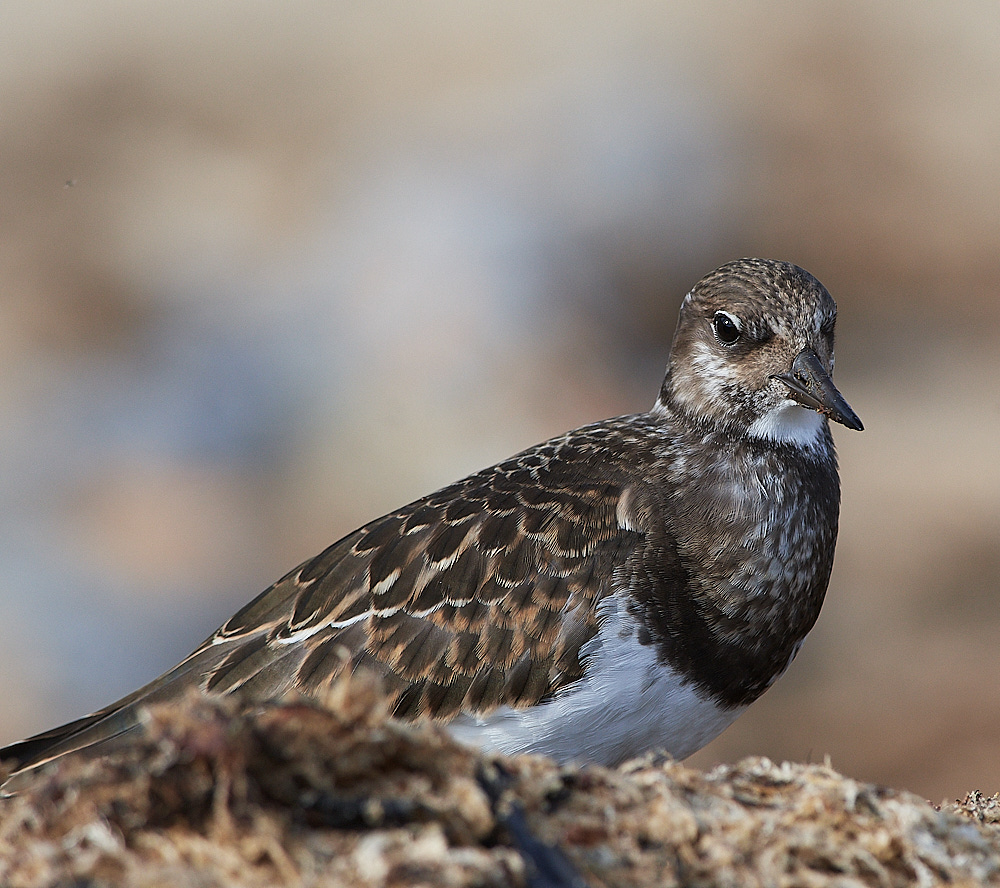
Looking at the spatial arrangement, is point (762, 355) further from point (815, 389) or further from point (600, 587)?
point (600, 587)

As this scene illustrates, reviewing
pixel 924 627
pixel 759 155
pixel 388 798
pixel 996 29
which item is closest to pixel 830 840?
pixel 388 798

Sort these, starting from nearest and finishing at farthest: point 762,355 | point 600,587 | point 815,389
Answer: point 600,587, point 815,389, point 762,355

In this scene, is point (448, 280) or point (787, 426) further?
point (448, 280)

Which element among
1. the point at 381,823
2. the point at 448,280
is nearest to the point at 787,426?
the point at 381,823

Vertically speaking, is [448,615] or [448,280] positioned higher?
[448,280]

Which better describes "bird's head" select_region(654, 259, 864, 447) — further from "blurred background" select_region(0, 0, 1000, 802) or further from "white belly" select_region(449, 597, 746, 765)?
"blurred background" select_region(0, 0, 1000, 802)

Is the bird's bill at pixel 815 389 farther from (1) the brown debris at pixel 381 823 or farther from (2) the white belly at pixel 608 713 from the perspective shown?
(1) the brown debris at pixel 381 823

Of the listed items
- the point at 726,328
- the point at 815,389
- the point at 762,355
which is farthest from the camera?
the point at 726,328

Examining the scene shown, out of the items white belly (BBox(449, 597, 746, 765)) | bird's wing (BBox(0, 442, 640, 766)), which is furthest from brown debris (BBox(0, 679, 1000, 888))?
bird's wing (BBox(0, 442, 640, 766))
